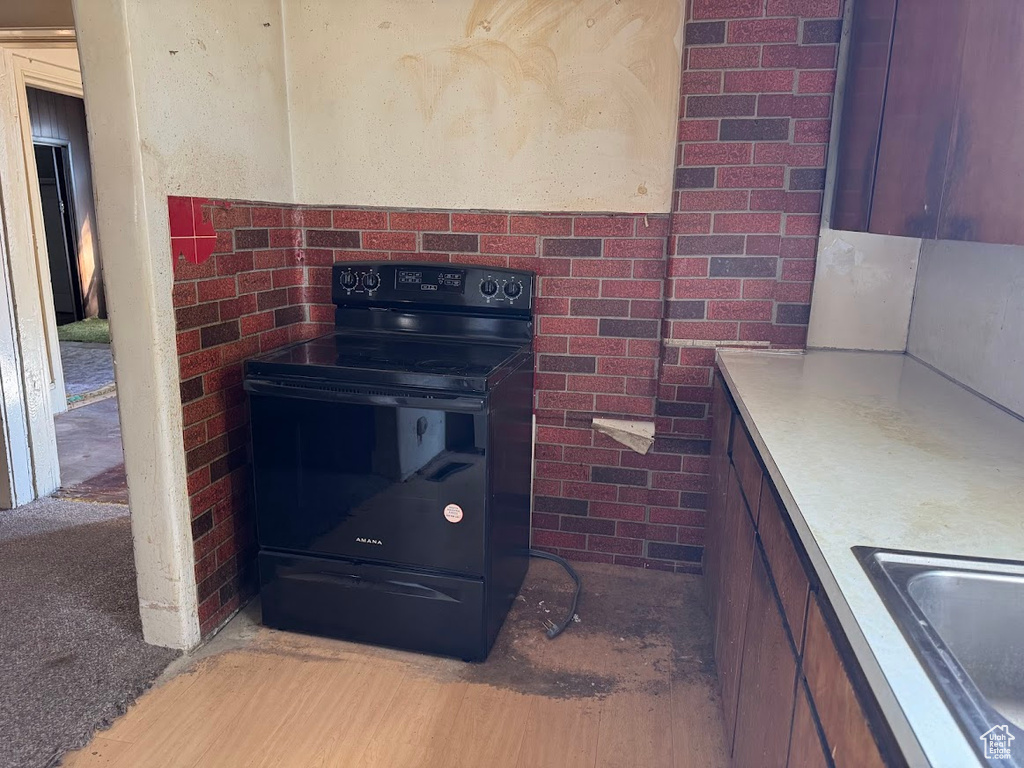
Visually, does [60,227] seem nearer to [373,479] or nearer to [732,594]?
[373,479]

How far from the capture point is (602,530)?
2.61 metres

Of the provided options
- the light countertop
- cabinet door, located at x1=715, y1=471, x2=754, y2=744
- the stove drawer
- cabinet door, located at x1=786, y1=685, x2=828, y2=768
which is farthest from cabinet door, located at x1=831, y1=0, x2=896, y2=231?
the stove drawer

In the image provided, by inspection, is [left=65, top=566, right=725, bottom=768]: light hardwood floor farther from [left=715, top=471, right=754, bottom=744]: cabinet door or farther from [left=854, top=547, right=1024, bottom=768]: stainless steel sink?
[left=854, top=547, right=1024, bottom=768]: stainless steel sink

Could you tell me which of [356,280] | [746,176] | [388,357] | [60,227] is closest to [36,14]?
[356,280]

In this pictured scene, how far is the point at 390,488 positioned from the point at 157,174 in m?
1.03

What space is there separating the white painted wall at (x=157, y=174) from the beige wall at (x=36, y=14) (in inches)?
42.5

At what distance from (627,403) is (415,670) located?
112 centimetres

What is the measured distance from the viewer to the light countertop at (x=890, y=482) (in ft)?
2.27

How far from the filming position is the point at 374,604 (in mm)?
2062

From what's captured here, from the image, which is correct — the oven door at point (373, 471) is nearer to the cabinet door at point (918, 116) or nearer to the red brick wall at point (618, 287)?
the red brick wall at point (618, 287)

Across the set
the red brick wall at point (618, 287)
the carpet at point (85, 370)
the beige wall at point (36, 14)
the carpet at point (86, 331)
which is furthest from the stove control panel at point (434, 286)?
the carpet at point (86, 331)

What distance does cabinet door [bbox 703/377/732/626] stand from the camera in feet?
6.41

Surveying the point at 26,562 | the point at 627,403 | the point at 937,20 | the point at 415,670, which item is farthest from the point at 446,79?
the point at 26,562

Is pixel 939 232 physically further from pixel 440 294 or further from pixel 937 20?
pixel 440 294
